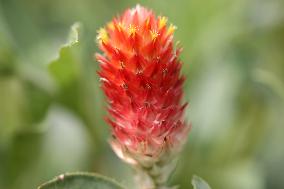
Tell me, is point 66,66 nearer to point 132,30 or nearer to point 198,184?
point 132,30

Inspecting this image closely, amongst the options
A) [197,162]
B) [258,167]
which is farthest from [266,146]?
[197,162]

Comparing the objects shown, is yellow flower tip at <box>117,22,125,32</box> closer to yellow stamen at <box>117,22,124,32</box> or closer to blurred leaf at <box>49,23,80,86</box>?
yellow stamen at <box>117,22,124,32</box>

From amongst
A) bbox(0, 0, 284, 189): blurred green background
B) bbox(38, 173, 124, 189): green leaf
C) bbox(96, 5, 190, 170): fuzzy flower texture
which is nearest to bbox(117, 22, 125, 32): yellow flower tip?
bbox(96, 5, 190, 170): fuzzy flower texture

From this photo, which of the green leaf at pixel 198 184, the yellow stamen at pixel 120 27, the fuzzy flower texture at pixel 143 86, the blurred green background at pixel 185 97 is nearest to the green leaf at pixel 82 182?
the fuzzy flower texture at pixel 143 86

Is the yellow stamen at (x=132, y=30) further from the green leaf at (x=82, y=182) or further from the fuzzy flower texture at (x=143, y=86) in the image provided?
the green leaf at (x=82, y=182)

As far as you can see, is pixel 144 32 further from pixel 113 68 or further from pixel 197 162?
pixel 197 162
